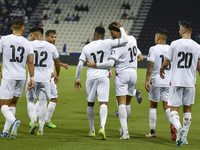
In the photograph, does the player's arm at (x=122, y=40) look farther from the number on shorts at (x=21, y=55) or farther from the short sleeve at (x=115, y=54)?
the number on shorts at (x=21, y=55)

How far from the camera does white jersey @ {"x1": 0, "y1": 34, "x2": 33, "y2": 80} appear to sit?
5.84 m

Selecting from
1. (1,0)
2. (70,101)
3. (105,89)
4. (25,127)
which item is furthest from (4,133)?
(1,0)

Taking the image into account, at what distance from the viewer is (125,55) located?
20.9 feet

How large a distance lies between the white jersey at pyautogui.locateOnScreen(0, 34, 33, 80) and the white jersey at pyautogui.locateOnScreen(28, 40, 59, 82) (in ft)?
2.21

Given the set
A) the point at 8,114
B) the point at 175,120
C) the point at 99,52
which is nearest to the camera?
the point at 175,120

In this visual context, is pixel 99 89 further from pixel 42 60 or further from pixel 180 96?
pixel 180 96

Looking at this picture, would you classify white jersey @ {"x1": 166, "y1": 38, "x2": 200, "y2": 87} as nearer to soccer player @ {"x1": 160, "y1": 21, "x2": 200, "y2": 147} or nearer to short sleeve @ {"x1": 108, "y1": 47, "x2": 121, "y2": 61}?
soccer player @ {"x1": 160, "y1": 21, "x2": 200, "y2": 147}

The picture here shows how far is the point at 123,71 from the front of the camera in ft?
20.8

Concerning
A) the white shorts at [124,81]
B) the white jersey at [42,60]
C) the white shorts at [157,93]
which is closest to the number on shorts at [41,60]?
the white jersey at [42,60]

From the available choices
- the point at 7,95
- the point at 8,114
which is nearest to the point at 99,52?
the point at 7,95

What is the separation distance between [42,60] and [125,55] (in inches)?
63.8

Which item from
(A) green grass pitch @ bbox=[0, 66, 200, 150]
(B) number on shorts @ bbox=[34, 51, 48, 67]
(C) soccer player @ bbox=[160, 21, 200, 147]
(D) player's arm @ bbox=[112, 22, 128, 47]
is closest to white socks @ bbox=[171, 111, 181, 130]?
(C) soccer player @ bbox=[160, 21, 200, 147]

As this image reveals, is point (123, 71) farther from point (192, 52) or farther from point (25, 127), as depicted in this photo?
point (25, 127)

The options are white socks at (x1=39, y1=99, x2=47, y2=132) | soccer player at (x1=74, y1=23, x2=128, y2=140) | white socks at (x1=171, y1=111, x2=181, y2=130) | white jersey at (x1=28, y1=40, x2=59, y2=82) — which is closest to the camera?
white socks at (x1=171, y1=111, x2=181, y2=130)
